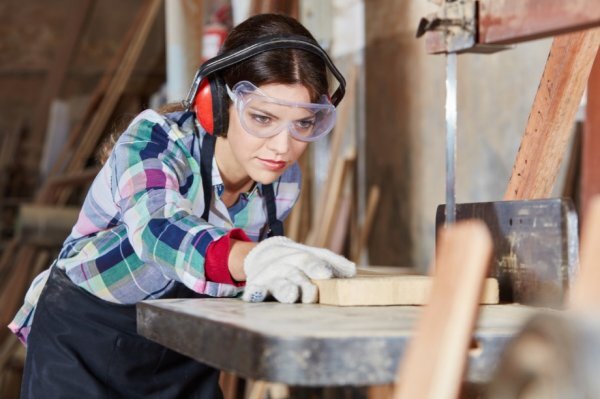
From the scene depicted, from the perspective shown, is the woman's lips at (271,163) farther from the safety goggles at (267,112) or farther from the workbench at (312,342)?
the workbench at (312,342)

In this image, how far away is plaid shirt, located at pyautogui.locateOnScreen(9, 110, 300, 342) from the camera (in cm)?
211

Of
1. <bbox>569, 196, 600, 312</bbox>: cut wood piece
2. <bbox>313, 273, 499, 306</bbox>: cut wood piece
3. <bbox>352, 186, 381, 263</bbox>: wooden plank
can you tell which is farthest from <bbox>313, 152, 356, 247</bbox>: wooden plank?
<bbox>569, 196, 600, 312</bbox>: cut wood piece

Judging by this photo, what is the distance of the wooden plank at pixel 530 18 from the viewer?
4.94 feet

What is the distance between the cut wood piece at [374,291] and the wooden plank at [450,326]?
0.65 metres

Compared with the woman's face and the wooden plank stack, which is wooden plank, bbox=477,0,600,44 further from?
the wooden plank stack

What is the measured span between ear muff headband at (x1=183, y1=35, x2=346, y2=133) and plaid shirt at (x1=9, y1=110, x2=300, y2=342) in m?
0.08

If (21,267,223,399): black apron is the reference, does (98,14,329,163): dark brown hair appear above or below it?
above

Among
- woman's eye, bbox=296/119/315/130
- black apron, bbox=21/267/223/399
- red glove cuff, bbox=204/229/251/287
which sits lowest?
black apron, bbox=21/267/223/399

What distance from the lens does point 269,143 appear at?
2.43 m

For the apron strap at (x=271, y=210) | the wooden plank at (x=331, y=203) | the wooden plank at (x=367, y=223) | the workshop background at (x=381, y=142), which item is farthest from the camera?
the wooden plank at (x=367, y=223)

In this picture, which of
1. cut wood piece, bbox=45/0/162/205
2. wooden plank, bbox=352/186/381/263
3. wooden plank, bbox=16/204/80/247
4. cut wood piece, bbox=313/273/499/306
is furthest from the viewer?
cut wood piece, bbox=45/0/162/205

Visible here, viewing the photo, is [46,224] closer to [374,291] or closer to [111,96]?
[111,96]

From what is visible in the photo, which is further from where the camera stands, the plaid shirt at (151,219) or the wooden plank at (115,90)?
the wooden plank at (115,90)

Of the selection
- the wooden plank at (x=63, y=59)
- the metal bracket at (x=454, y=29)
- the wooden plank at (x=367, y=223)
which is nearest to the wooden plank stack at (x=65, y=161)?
the wooden plank at (x=63, y=59)
